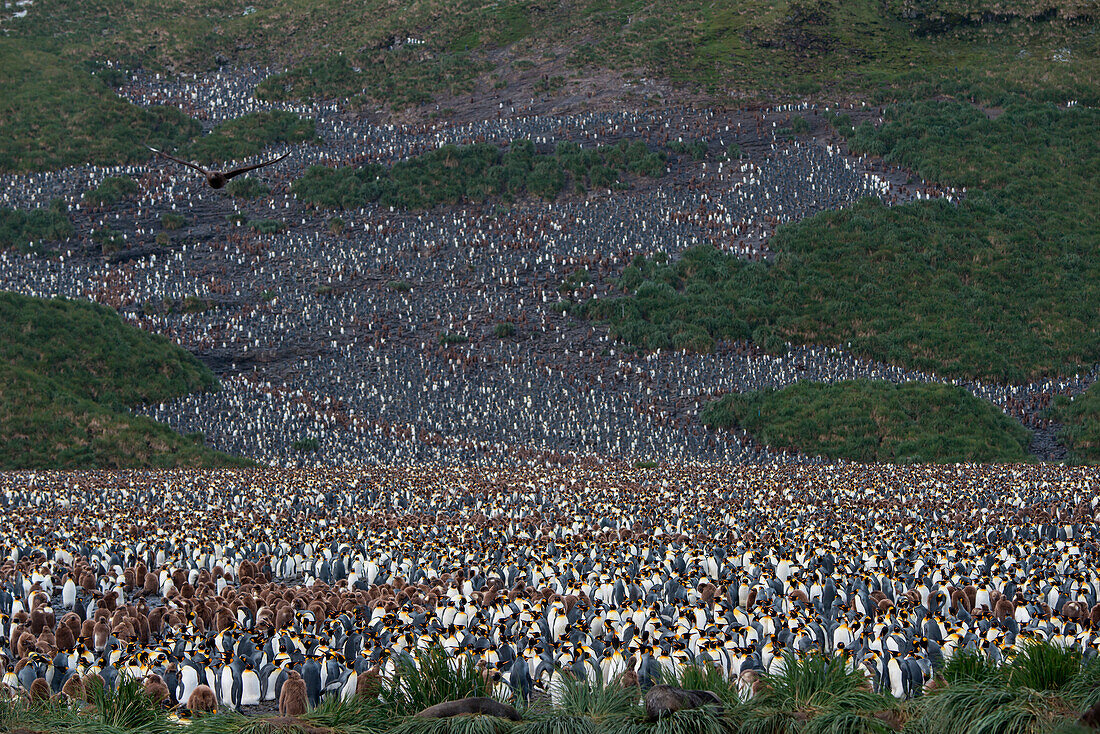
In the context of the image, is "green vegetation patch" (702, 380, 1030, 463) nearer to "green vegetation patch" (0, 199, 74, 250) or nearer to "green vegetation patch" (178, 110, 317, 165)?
"green vegetation patch" (0, 199, 74, 250)

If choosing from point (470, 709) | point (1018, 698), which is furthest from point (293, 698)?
point (1018, 698)

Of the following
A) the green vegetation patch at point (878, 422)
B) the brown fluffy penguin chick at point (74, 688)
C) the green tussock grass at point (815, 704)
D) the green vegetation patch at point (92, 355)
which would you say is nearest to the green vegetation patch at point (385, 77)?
the green vegetation patch at point (92, 355)

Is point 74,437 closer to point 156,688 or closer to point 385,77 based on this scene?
point 156,688

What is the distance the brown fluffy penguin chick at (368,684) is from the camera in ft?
32.9

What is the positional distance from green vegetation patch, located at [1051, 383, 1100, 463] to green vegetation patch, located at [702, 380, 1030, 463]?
180 cm

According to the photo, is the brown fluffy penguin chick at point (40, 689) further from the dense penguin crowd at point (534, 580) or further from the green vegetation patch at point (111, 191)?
the green vegetation patch at point (111, 191)

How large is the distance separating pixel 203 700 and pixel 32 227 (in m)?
69.8

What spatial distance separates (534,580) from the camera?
16.6 m

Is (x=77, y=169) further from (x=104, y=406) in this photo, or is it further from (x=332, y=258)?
(x=104, y=406)

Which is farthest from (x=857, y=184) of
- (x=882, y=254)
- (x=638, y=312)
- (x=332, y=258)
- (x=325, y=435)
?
(x=325, y=435)

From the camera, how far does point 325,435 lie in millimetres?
45094

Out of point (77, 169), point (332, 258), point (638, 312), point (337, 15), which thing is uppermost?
point (337, 15)

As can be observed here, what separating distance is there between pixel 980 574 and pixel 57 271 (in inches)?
2538

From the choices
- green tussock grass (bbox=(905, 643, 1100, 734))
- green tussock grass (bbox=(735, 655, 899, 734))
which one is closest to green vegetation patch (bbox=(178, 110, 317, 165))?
green tussock grass (bbox=(735, 655, 899, 734))
